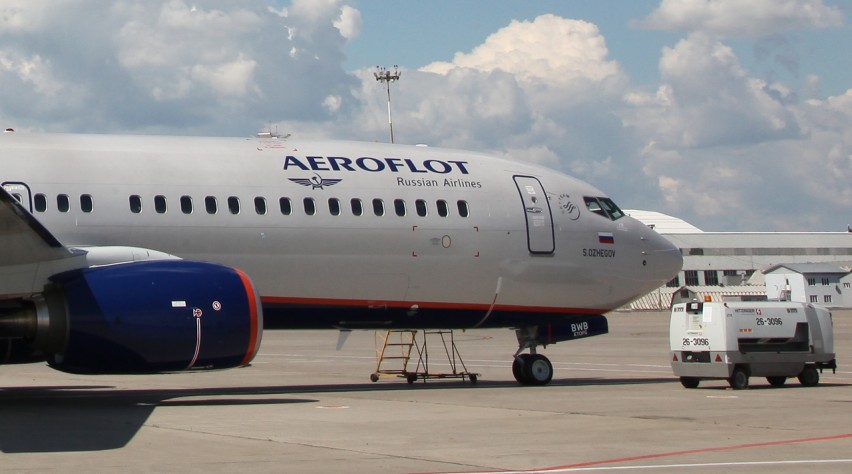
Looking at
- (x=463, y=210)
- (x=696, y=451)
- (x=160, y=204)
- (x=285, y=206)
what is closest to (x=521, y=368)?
(x=463, y=210)

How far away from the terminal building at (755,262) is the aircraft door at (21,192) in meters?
78.5

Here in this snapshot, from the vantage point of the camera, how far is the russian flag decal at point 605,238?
23.6m

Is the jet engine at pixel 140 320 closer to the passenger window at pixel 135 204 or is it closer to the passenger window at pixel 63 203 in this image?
the passenger window at pixel 63 203

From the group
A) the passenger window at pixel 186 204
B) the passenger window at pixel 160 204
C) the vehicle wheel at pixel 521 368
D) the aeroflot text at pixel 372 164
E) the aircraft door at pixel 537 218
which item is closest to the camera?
the passenger window at pixel 160 204

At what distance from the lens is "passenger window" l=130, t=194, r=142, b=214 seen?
19.4 m

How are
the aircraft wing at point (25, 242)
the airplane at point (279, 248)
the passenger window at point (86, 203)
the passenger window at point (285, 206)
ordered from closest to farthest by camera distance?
1. the aircraft wing at point (25, 242)
2. the airplane at point (279, 248)
3. the passenger window at point (86, 203)
4. the passenger window at point (285, 206)

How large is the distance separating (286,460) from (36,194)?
27.8 feet

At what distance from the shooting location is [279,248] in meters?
20.5

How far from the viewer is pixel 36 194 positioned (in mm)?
18734

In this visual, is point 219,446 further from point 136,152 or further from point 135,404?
point 136,152

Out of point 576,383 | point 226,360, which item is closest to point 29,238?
point 226,360

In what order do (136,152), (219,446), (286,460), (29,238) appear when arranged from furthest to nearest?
(136,152)
(29,238)
(219,446)
(286,460)

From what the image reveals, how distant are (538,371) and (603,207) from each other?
11.6 feet

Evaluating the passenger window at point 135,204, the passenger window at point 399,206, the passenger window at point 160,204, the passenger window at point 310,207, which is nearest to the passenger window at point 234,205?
the passenger window at point 160,204
